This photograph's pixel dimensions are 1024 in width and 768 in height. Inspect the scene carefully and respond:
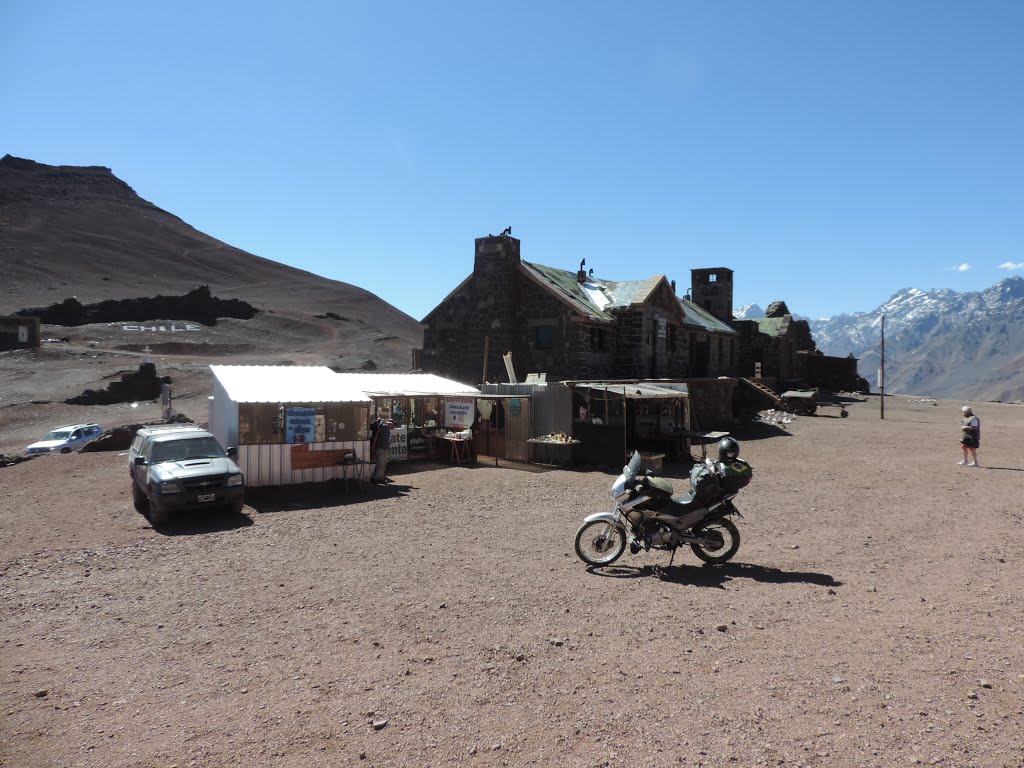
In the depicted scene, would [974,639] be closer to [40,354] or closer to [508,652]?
[508,652]

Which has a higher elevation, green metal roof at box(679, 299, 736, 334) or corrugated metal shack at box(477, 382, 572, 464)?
green metal roof at box(679, 299, 736, 334)

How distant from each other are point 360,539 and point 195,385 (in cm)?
4404

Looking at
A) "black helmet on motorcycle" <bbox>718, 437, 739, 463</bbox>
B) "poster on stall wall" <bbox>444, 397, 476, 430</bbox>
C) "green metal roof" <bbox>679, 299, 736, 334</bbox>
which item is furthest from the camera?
"green metal roof" <bbox>679, 299, 736, 334</bbox>

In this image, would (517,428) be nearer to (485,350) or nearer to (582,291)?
(485,350)

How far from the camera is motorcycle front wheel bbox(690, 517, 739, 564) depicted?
8.75m

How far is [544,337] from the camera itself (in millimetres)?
27172

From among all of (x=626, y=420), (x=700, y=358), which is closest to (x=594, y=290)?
(x=700, y=358)


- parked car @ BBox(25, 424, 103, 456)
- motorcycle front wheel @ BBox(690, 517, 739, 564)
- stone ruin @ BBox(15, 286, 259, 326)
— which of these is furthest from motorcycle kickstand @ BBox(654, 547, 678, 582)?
stone ruin @ BBox(15, 286, 259, 326)

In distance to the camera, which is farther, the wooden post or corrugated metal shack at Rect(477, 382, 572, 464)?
the wooden post

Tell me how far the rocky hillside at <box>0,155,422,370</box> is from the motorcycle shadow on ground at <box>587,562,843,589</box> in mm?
59827

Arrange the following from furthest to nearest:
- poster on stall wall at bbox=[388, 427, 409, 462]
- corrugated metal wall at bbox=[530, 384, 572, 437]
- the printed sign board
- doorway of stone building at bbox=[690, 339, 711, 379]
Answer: doorway of stone building at bbox=[690, 339, 711, 379] → poster on stall wall at bbox=[388, 427, 409, 462] → corrugated metal wall at bbox=[530, 384, 572, 437] → the printed sign board

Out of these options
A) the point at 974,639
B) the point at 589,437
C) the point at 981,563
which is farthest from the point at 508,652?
the point at 589,437

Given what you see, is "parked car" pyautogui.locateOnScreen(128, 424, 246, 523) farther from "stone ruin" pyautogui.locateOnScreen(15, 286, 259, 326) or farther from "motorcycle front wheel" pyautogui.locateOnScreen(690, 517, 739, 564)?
"stone ruin" pyautogui.locateOnScreen(15, 286, 259, 326)

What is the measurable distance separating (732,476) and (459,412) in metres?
13.6
